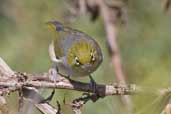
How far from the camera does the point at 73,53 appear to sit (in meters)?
2.48

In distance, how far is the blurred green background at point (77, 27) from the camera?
464cm

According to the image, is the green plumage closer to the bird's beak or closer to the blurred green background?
the bird's beak

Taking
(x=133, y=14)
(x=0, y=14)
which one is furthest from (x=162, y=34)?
(x=0, y=14)

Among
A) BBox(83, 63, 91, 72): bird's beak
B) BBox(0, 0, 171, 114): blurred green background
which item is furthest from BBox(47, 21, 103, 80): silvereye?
BBox(0, 0, 171, 114): blurred green background

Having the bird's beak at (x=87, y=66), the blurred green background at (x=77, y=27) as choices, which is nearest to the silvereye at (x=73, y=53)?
the bird's beak at (x=87, y=66)

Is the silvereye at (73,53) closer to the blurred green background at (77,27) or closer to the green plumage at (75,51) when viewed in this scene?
the green plumage at (75,51)

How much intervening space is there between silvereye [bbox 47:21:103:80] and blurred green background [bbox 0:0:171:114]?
111cm

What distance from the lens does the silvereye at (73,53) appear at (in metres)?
2.38

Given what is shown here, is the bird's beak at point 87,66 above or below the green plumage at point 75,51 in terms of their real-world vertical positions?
below

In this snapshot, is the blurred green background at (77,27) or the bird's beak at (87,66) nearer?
the bird's beak at (87,66)

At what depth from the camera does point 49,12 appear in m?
5.98

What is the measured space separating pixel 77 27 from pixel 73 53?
2906 mm

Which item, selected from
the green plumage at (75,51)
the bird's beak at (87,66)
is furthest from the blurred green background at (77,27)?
the bird's beak at (87,66)

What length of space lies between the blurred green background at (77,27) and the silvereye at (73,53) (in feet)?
3.65
